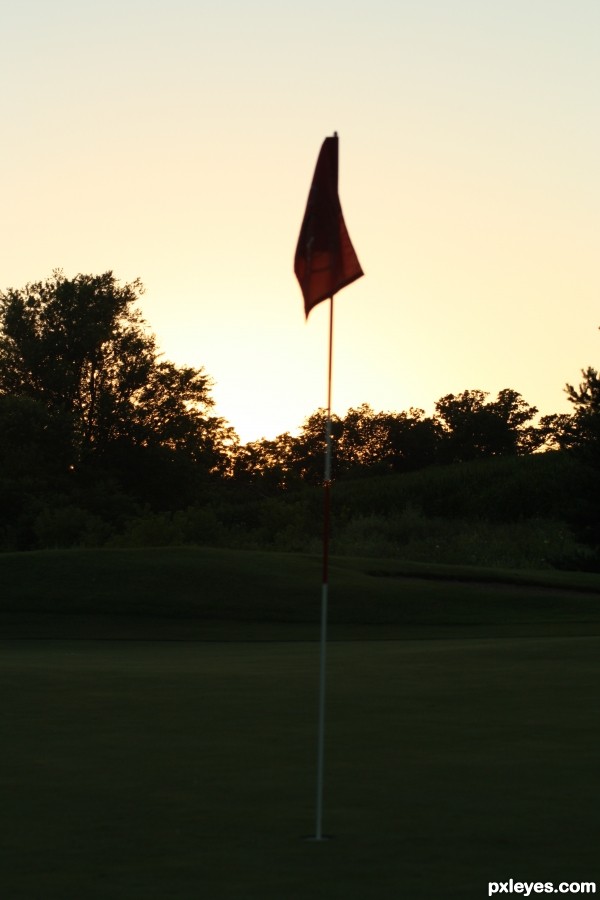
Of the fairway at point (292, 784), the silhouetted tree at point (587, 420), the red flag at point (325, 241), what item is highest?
the silhouetted tree at point (587, 420)

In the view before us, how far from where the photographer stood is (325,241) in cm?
701

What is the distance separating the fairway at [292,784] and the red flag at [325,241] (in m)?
2.69

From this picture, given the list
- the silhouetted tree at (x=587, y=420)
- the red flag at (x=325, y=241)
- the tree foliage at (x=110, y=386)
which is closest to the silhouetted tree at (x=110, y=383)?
the tree foliage at (x=110, y=386)

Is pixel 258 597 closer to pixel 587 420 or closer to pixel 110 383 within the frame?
pixel 587 420

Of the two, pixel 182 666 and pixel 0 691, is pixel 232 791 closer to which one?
pixel 0 691

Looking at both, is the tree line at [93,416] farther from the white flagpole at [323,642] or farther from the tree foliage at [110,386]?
the white flagpole at [323,642]

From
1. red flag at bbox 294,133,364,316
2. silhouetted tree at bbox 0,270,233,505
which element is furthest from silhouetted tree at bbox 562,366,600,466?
red flag at bbox 294,133,364,316

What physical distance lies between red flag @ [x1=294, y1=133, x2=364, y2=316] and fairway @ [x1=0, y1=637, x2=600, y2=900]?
2.69 metres

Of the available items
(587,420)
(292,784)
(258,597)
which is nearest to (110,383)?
(587,420)

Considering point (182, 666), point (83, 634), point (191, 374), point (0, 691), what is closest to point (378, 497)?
point (191, 374)

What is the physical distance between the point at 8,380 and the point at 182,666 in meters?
54.0

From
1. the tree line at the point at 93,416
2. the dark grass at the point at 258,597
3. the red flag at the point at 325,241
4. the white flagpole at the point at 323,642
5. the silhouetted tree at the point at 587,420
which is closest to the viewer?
the white flagpole at the point at 323,642

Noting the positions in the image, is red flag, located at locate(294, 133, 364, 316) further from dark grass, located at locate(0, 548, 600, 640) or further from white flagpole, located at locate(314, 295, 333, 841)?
dark grass, located at locate(0, 548, 600, 640)

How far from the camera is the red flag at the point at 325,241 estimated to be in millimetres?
6902
